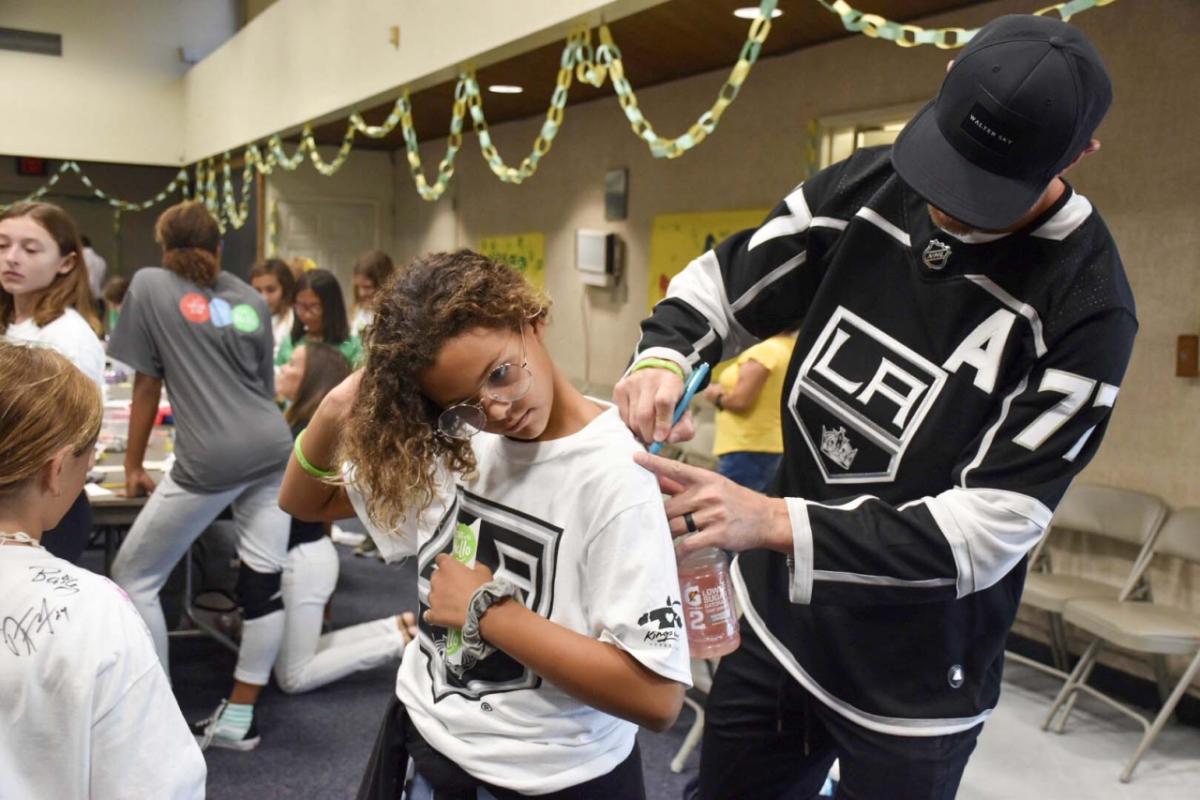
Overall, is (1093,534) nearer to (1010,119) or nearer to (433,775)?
(1010,119)

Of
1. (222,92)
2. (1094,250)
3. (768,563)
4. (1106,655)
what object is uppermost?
(222,92)

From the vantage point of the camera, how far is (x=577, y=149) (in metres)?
7.20

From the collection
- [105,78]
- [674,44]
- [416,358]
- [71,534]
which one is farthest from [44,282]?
[105,78]

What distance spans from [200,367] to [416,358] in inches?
83.9

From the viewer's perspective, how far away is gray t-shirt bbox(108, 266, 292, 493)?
9.78 feet

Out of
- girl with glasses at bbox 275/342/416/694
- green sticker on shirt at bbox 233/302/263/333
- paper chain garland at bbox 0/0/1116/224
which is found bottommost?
girl with glasses at bbox 275/342/416/694

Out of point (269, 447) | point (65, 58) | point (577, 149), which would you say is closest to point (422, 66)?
point (577, 149)

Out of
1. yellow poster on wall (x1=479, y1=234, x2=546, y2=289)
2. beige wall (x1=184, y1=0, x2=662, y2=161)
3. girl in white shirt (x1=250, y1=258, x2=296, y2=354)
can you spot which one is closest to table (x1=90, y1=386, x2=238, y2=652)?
girl in white shirt (x1=250, y1=258, x2=296, y2=354)

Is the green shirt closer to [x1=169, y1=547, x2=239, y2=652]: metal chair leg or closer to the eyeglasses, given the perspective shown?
[x1=169, y1=547, x2=239, y2=652]: metal chair leg

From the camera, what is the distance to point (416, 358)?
1.14 m

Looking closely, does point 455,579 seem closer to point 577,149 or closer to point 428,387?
point 428,387

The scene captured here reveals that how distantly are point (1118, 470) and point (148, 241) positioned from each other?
47.6ft

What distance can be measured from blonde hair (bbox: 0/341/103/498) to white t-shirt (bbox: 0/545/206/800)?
0.11 metres

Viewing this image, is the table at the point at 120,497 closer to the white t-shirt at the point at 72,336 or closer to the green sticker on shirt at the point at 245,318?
the white t-shirt at the point at 72,336
